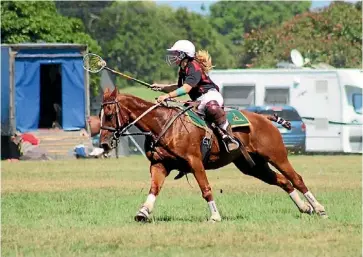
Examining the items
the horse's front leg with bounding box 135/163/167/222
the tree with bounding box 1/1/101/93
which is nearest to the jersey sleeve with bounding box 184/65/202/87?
the horse's front leg with bounding box 135/163/167/222

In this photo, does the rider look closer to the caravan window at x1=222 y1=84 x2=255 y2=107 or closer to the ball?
the ball

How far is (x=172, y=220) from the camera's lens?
1630cm

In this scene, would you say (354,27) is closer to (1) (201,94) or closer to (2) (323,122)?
(2) (323,122)

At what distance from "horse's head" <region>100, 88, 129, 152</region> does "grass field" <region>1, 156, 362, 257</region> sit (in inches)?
43.1

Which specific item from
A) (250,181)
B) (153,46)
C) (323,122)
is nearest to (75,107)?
(323,122)

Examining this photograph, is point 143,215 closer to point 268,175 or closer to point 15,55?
point 268,175

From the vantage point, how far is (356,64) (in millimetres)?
64562

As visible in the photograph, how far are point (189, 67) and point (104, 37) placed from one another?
83.6 m

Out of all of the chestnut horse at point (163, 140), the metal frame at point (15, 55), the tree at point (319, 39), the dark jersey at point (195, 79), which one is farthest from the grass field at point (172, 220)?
the tree at point (319, 39)

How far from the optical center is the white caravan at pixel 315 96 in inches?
1714

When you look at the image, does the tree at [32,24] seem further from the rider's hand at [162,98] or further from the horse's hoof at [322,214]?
the horse's hoof at [322,214]

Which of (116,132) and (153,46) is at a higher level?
(116,132)

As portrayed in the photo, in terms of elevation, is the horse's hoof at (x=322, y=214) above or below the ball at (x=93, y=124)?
above

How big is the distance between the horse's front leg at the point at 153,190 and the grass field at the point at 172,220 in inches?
6.5
